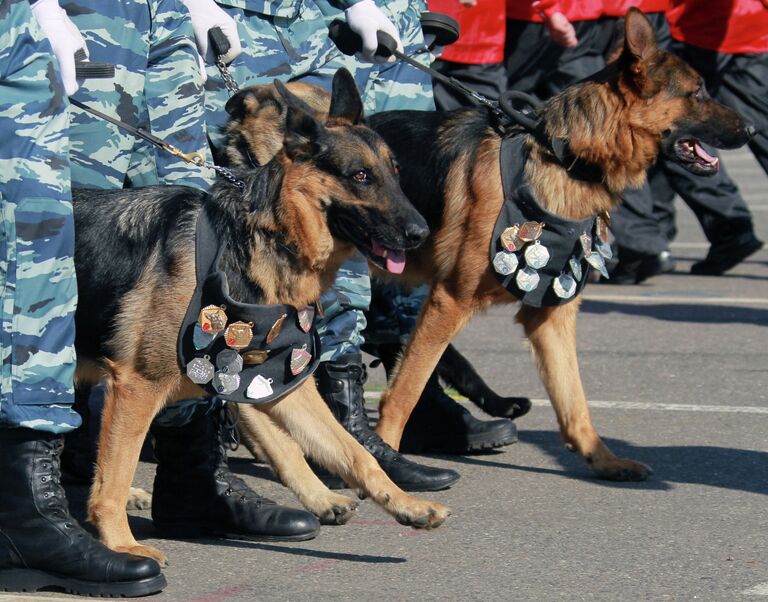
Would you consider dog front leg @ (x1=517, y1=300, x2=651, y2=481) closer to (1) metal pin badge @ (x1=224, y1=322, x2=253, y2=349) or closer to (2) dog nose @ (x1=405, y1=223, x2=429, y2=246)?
(2) dog nose @ (x1=405, y1=223, x2=429, y2=246)

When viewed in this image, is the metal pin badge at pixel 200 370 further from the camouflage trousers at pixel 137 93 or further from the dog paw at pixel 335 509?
the camouflage trousers at pixel 137 93

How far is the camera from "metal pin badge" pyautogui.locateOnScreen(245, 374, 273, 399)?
158 inches

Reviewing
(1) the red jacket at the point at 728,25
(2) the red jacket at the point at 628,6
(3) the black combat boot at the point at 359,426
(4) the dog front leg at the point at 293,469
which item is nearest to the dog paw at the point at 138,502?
(4) the dog front leg at the point at 293,469

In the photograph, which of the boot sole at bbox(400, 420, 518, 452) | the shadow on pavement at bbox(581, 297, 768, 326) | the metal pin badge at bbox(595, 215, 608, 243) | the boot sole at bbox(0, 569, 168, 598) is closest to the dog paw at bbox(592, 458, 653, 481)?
the boot sole at bbox(400, 420, 518, 452)

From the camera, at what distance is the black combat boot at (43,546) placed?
3.69m

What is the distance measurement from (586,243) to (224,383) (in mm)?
Result: 1843

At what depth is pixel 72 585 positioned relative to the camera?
Result: 12.2 ft

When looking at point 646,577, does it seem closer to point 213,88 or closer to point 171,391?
point 171,391

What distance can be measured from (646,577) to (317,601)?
0.94 meters

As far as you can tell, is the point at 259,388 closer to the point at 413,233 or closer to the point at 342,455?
the point at 342,455

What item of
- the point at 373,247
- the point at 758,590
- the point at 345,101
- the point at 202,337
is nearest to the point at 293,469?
the point at 202,337

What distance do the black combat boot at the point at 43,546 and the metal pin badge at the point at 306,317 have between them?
0.77 metres

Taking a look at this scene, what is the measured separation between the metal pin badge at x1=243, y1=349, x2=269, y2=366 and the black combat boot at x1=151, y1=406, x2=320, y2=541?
458mm

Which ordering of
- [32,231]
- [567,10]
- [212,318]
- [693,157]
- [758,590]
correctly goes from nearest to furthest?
[32,231]
[758,590]
[212,318]
[693,157]
[567,10]
